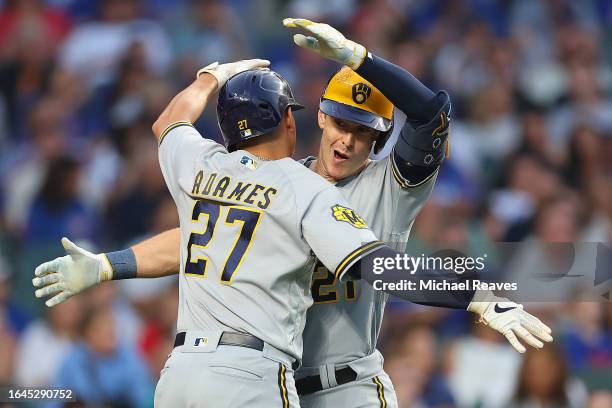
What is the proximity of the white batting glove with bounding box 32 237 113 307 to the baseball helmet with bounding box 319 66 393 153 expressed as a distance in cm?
110

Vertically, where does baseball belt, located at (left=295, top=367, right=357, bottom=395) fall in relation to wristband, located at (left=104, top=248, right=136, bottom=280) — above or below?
below

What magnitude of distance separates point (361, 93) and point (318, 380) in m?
1.11

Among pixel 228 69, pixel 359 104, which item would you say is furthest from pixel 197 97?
pixel 359 104

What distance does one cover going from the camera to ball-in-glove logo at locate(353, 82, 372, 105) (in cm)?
396

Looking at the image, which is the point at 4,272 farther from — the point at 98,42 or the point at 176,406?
the point at 176,406

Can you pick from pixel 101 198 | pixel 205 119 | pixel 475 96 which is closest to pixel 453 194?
pixel 475 96

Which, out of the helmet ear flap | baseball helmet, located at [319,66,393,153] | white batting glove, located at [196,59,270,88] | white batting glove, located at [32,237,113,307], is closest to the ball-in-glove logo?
baseball helmet, located at [319,66,393,153]

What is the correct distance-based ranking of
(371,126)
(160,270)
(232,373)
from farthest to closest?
1. (160,270)
2. (371,126)
3. (232,373)

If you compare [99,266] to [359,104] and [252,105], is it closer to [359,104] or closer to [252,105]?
[252,105]

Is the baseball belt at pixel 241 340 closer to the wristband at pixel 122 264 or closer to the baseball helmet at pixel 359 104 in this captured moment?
the wristband at pixel 122 264

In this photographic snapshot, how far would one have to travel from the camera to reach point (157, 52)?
331 inches

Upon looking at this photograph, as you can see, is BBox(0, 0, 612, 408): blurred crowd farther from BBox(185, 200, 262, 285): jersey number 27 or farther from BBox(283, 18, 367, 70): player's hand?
BBox(185, 200, 262, 285): jersey number 27

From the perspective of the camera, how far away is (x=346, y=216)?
344cm

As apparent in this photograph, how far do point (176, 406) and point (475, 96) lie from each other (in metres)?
5.47
